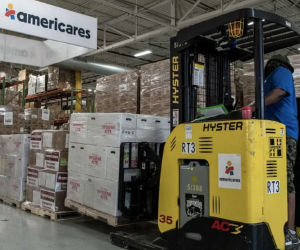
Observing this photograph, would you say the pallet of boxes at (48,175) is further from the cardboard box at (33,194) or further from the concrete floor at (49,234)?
the concrete floor at (49,234)

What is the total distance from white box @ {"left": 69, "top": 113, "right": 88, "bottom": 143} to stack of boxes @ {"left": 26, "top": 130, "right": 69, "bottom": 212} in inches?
17.8

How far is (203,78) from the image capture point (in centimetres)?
370

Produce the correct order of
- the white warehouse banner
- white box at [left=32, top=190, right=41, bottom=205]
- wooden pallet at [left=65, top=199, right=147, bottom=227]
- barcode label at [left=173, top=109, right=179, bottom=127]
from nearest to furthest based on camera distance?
barcode label at [left=173, top=109, right=179, bottom=127]
wooden pallet at [left=65, top=199, right=147, bottom=227]
the white warehouse banner
white box at [left=32, top=190, right=41, bottom=205]

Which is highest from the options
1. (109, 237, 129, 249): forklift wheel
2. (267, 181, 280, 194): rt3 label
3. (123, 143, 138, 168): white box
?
(123, 143, 138, 168): white box

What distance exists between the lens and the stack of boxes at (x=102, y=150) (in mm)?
4773

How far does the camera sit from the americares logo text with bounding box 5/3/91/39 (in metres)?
5.80

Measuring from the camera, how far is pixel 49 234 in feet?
16.6

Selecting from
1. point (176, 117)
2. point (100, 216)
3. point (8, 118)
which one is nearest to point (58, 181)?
point (100, 216)

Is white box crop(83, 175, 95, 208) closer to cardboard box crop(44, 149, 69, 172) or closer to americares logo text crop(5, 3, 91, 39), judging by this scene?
cardboard box crop(44, 149, 69, 172)

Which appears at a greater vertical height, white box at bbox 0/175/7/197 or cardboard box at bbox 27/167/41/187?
cardboard box at bbox 27/167/41/187

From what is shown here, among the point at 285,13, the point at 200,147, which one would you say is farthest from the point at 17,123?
the point at 285,13

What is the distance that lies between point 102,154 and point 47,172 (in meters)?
1.76

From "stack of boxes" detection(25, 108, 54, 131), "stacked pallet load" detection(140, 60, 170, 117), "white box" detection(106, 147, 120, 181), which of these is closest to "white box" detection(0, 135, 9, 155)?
"stack of boxes" detection(25, 108, 54, 131)

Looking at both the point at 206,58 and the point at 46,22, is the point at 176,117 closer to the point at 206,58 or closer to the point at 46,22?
the point at 206,58
